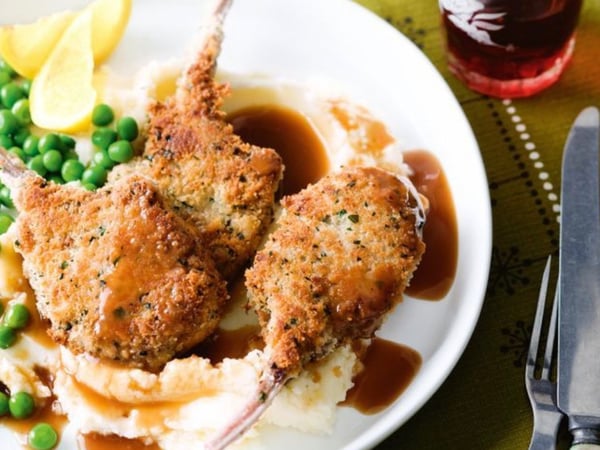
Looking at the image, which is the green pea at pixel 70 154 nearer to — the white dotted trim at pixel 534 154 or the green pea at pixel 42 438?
the green pea at pixel 42 438

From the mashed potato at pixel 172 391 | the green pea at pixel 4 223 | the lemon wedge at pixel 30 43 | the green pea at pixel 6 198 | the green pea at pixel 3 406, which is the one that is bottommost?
the green pea at pixel 3 406

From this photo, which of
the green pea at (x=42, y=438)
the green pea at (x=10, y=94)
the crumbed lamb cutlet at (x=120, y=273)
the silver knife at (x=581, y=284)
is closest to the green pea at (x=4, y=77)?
the green pea at (x=10, y=94)

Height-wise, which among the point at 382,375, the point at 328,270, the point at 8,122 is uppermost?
the point at 328,270

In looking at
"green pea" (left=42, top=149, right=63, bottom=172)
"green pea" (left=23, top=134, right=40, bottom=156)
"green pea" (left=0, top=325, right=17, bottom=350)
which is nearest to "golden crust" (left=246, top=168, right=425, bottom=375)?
"green pea" (left=0, top=325, right=17, bottom=350)

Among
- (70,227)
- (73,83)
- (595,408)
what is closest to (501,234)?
(595,408)

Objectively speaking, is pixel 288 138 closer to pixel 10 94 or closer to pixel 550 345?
pixel 10 94

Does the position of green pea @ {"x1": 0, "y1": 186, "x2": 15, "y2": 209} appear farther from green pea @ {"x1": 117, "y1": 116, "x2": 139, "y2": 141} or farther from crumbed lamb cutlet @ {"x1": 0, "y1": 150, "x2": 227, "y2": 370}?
green pea @ {"x1": 117, "y1": 116, "x2": 139, "y2": 141}

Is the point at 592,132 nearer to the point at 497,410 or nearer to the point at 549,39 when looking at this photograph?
the point at 549,39

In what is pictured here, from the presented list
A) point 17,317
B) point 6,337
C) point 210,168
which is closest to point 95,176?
point 210,168
